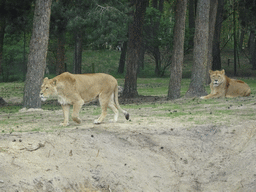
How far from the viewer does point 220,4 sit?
32500 millimetres

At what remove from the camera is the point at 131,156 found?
8664 millimetres

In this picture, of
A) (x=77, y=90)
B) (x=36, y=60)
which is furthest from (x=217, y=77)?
(x=77, y=90)

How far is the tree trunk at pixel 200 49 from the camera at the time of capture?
17.8 meters

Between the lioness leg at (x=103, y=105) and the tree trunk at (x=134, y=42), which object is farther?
the tree trunk at (x=134, y=42)

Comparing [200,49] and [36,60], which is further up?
[200,49]

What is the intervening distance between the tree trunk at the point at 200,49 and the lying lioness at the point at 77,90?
7854 millimetres

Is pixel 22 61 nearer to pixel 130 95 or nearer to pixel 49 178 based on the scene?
pixel 130 95

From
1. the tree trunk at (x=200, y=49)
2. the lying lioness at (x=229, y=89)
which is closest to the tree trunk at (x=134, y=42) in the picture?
the tree trunk at (x=200, y=49)

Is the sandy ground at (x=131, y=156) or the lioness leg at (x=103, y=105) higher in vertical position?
the lioness leg at (x=103, y=105)

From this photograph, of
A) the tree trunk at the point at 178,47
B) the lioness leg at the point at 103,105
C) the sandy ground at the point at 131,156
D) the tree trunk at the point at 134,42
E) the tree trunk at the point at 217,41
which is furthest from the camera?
the tree trunk at the point at 217,41

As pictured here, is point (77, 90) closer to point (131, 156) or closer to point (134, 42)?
point (131, 156)

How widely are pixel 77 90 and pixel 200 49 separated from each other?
30.2 ft

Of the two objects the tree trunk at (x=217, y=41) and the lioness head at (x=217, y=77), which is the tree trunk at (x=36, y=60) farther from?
the tree trunk at (x=217, y=41)

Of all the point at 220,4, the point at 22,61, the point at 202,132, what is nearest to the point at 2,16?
the point at 202,132
